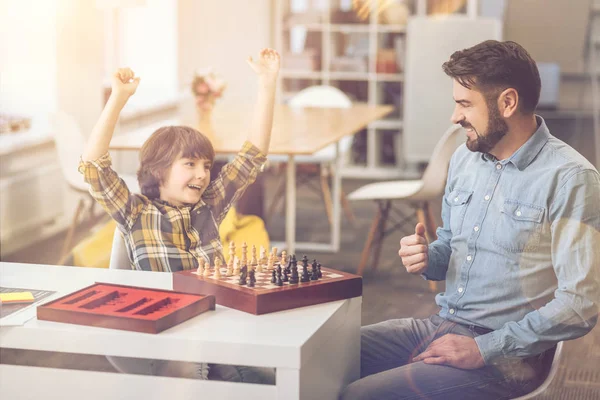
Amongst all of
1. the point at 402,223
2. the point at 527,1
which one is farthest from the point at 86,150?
the point at 527,1

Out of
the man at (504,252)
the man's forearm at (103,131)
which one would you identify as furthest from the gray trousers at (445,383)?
the man's forearm at (103,131)

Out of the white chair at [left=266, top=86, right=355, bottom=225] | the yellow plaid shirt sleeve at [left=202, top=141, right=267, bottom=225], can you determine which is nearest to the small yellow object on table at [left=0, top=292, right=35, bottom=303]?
the yellow plaid shirt sleeve at [left=202, top=141, right=267, bottom=225]

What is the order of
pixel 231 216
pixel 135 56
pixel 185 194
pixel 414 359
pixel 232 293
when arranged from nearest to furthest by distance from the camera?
pixel 232 293 → pixel 414 359 → pixel 185 194 → pixel 231 216 → pixel 135 56

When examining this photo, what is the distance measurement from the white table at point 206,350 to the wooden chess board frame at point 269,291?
0.05ft

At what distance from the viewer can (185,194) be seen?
1727 mm

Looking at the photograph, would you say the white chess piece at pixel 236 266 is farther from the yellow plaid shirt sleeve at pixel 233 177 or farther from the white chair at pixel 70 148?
the white chair at pixel 70 148

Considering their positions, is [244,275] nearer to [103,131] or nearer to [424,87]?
[103,131]

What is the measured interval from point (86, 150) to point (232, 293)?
50cm

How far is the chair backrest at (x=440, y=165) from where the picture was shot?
307 cm

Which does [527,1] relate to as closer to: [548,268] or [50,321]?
[548,268]

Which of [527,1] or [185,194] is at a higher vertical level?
[527,1]

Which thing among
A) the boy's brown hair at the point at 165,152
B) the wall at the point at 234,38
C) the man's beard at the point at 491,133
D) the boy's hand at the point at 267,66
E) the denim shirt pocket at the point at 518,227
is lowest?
the denim shirt pocket at the point at 518,227

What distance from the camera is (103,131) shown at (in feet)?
5.27

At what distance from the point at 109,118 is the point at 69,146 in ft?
5.81
